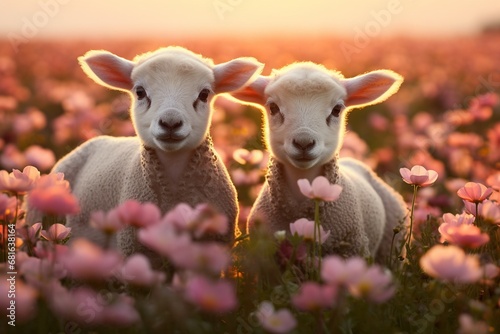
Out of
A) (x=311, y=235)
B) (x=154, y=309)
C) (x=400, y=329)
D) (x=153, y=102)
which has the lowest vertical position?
(x=400, y=329)

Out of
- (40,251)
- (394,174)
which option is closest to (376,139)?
(394,174)

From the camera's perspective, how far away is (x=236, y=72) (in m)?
4.32

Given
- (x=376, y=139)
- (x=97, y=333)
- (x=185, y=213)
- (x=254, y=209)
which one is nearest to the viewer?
(x=185, y=213)

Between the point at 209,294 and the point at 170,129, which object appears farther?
the point at 170,129

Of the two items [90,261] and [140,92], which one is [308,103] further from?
[90,261]

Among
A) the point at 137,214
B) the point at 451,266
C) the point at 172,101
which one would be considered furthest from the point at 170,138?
the point at 451,266

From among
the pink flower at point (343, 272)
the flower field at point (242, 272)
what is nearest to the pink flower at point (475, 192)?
the flower field at point (242, 272)

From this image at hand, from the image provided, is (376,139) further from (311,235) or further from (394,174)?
(311,235)

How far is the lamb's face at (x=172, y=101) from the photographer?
3.83m

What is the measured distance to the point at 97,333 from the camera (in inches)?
108

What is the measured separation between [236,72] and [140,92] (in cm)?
59

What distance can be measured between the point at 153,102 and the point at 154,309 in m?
1.75

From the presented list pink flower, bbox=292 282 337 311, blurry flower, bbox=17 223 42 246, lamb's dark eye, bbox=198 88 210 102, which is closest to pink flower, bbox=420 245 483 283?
pink flower, bbox=292 282 337 311

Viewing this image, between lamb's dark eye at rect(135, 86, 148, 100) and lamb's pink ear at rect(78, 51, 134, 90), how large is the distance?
8.1 inches
